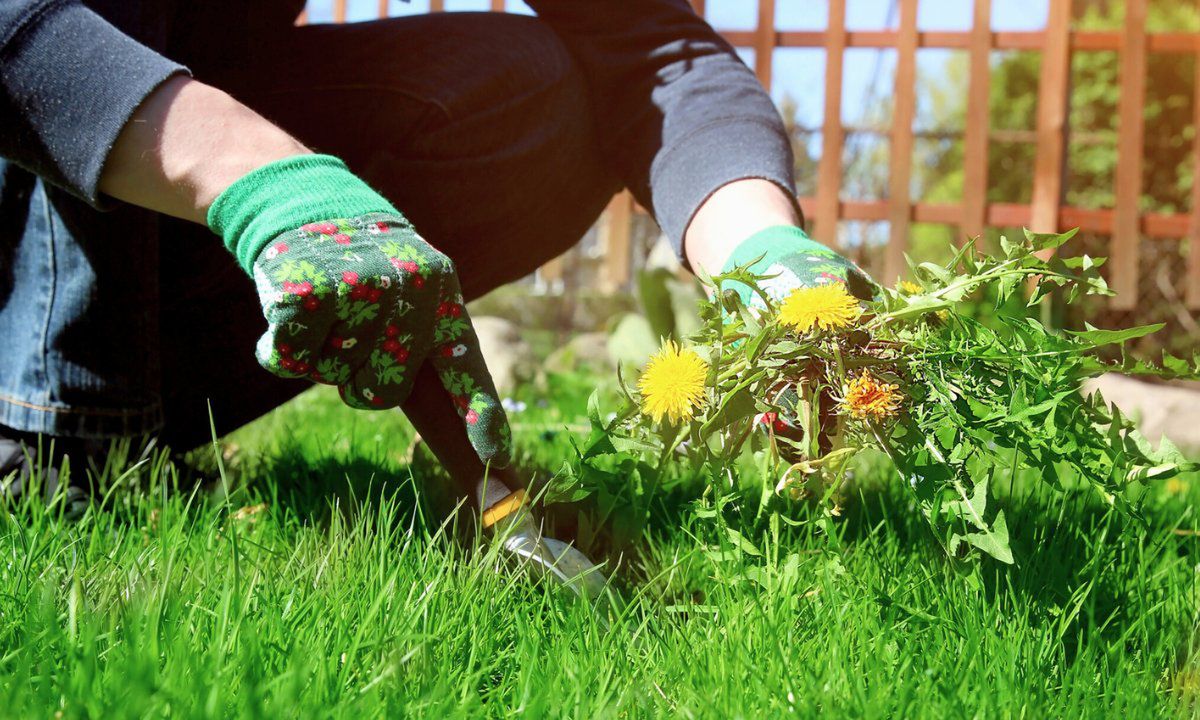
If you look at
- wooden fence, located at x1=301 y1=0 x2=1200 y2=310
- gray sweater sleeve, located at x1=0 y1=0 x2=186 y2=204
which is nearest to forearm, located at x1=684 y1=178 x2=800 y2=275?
gray sweater sleeve, located at x1=0 y1=0 x2=186 y2=204

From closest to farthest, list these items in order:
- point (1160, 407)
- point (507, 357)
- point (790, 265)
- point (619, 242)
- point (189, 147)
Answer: point (189, 147) < point (790, 265) < point (1160, 407) < point (507, 357) < point (619, 242)

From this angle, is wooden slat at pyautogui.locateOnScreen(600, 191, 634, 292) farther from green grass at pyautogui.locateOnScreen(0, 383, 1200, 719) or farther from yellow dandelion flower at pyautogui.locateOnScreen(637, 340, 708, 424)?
yellow dandelion flower at pyautogui.locateOnScreen(637, 340, 708, 424)

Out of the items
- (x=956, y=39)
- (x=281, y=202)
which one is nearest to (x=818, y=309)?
(x=281, y=202)

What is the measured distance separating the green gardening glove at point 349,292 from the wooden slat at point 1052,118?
4.37 m

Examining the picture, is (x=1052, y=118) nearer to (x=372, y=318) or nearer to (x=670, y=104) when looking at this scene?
(x=670, y=104)

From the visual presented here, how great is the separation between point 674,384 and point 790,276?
0.74ft

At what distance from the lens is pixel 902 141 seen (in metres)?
4.84

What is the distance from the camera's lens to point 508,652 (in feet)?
3.20

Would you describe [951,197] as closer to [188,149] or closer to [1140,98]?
[1140,98]

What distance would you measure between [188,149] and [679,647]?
70 cm

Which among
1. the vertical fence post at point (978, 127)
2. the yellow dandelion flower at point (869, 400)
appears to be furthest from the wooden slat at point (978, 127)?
the yellow dandelion flower at point (869, 400)

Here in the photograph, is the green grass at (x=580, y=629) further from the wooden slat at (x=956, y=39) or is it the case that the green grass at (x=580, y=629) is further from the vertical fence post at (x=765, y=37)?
the wooden slat at (x=956, y=39)

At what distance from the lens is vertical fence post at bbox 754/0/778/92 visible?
4828mm

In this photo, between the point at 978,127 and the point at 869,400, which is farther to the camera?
the point at 978,127
